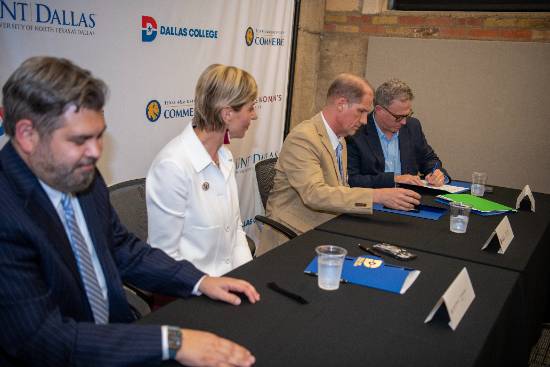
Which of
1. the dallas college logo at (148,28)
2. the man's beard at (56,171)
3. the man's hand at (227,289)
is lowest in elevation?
the man's hand at (227,289)

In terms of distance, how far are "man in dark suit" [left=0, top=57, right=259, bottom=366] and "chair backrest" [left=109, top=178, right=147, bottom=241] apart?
847 mm

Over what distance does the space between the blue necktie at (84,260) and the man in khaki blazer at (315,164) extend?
138 cm

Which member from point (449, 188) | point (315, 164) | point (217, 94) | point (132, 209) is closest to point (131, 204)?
point (132, 209)

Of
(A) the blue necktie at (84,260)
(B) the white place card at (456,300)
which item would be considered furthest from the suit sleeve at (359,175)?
(A) the blue necktie at (84,260)

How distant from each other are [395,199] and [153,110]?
1.45 meters

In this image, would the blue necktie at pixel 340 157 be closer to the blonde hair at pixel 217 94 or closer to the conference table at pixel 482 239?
the conference table at pixel 482 239

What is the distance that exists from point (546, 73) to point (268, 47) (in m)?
2.13

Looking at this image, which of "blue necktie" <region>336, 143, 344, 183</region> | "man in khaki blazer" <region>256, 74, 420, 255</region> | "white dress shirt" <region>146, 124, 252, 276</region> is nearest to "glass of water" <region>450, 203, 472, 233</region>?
"man in khaki blazer" <region>256, 74, 420, 255</region>

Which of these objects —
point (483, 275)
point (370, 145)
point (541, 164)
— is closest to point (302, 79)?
point (370, 145)

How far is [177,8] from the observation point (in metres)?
3.07

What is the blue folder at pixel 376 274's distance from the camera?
5.61 feet

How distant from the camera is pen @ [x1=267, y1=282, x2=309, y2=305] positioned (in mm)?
1561

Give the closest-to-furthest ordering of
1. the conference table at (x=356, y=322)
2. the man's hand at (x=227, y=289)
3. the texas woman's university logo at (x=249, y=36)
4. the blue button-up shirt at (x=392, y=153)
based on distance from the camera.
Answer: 1. the conference table at (x=356, y=322)
2. the man's hand at (x=227, y=289)
3. the blue button-up shirt at (x=392, y=153)
4. the texas woman's university logo at (x=249, y=36)

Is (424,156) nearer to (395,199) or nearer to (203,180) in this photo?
(395,199)
